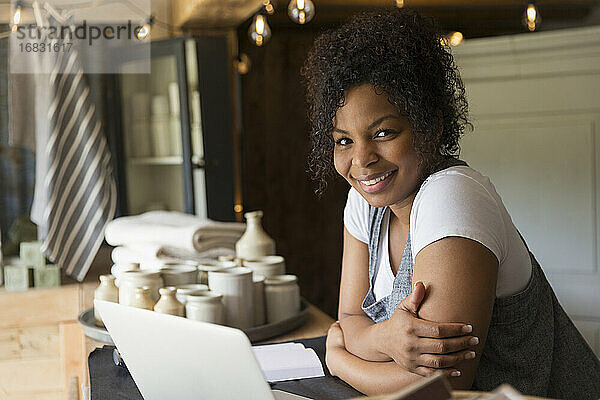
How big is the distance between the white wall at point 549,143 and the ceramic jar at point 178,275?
6.44ft

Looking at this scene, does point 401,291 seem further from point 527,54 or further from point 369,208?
point 527,54

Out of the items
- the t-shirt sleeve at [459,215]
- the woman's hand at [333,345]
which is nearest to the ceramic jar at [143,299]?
the woman's hand at [333,345]

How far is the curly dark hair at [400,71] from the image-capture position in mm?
1234

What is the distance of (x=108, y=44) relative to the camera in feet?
9.55

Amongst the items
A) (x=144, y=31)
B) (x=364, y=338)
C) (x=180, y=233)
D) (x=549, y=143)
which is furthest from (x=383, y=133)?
(x=549, y=143)

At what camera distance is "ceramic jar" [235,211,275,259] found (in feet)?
6.56

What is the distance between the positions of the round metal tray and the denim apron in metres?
0.40

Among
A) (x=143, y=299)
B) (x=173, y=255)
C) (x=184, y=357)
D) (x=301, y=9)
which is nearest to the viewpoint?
(x=184, y=357)

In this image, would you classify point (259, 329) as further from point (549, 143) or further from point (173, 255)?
point (549, 143)

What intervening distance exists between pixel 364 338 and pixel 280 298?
18.2 inches

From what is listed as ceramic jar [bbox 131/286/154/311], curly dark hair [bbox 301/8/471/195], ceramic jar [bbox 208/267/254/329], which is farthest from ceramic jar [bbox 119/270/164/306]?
curly dark hair [bbox 301/8/471/195]

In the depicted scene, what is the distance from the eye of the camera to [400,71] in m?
1.23

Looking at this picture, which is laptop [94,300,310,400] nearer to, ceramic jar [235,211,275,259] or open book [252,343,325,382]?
open book [252,343,325,382]

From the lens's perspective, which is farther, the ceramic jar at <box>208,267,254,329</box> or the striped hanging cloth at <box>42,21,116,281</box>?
the striped hanging cloth at <box>42,21,116,281</box>
